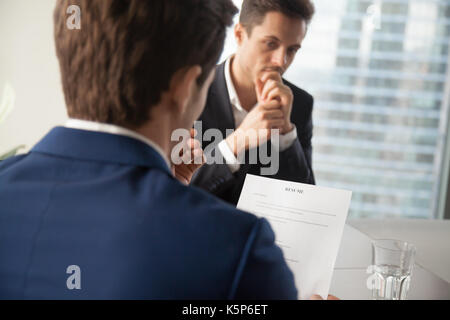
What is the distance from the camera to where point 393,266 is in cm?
102

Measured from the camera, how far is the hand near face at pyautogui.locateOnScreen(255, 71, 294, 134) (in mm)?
2033

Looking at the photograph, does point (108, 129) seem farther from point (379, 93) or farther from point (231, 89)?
point (379, 93)

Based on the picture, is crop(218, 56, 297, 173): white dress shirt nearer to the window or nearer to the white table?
the white table

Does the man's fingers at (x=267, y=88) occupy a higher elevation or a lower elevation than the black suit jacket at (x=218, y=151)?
higher

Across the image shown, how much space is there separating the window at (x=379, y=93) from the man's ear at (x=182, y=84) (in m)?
2.19

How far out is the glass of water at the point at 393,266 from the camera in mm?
1018

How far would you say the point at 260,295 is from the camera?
602mm

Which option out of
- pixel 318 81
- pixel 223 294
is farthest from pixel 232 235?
pixel 318 81

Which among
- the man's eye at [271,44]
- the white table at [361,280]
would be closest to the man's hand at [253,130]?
the man's eye at [271,44]

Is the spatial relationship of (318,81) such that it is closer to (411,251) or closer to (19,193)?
(411,251)

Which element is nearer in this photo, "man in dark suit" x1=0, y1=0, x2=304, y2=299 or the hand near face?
"man in dark suit" x1=0, y1=0, x2=304, y2=299

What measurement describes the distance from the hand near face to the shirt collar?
9 cm

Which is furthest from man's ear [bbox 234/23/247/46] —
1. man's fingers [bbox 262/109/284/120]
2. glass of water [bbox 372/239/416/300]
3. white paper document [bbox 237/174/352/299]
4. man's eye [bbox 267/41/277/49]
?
glass of water [bbox 372/239/416/300]

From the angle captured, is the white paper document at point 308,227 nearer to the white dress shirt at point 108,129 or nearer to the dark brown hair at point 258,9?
the white dress shirt at point 108,129
